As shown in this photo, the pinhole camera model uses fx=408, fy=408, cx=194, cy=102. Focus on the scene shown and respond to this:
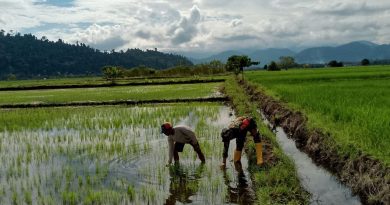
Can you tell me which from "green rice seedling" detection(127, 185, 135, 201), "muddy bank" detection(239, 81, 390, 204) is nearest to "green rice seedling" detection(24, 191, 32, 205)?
"green rice seedling" detection(127, 185, 135, 201)

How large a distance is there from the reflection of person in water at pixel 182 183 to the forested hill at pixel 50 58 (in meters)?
107

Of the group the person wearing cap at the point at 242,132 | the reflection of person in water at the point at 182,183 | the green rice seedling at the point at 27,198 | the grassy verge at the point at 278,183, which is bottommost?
the green rice seedling at the point at 27,198

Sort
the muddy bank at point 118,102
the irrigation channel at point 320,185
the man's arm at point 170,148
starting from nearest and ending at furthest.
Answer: the irrigation channel at point 320,185 → the man's arm at point 170,148 → the muddy bank at point 118,102

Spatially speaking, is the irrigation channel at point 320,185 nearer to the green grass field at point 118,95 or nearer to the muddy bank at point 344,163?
the muddy bank at point 344,163

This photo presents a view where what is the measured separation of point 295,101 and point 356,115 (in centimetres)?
399

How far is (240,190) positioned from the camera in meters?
5.64

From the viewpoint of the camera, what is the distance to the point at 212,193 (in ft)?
18.0

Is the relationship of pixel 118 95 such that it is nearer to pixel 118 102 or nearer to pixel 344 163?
pixel 118 102

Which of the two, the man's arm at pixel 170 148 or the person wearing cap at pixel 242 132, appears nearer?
the person wearing cap at pixel 242 132

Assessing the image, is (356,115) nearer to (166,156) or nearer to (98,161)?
(166,156)

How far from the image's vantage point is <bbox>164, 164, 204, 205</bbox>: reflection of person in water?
5438mm

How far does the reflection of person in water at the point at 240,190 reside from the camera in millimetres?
5258

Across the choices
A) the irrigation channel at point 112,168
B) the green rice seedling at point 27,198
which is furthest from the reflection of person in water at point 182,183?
the green rice seedling at point 27,198

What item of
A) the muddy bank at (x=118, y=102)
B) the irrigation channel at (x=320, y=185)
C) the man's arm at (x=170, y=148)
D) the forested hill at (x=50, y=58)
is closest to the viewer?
the irrigation channel at (x=320, y=185)
